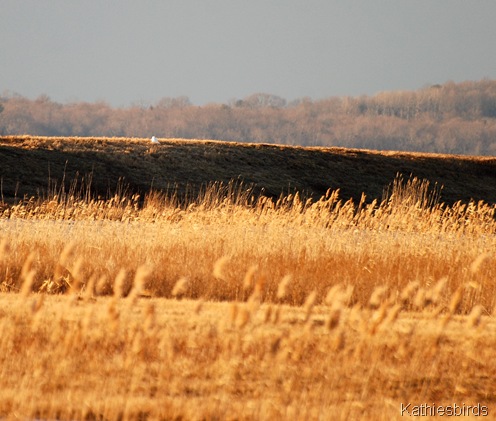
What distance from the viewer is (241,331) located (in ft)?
28.3

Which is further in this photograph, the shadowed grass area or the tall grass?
the shadowed grass area

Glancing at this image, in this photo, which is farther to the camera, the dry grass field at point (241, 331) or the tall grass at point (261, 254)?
the tall grass at point (261, 254)

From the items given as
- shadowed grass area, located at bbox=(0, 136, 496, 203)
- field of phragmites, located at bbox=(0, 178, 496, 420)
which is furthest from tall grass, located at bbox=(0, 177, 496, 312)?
shadowed grass area, located at bbox=(0, 136, 496, 203)

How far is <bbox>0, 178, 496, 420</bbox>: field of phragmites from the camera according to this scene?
657 centimetres

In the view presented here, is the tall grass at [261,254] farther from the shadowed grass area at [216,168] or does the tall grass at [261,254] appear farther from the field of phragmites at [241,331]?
the shadowed grass area at [216,168]

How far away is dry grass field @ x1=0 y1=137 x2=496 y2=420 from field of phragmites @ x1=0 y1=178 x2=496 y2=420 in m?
0.02

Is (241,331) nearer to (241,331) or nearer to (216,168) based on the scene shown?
(241,331)

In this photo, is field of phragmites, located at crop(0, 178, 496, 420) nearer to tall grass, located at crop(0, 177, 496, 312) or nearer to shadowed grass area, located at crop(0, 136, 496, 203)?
tall grass, located at crop(0, 177, 496, 312)

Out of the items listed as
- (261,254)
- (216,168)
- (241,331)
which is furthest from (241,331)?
(216,168)

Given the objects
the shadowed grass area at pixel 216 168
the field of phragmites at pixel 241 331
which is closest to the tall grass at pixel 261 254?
the field of phragmites at pixel 241 331

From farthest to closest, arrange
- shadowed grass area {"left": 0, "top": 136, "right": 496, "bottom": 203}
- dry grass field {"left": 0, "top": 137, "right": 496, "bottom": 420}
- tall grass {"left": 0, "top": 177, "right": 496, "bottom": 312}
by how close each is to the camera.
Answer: shadowed grass area {"left": 0, "top": 136, "right": 496, "bottom": 203}
tall grass {"left": 0, "top": 177, "right": 496, "bottom": 312}
dry grass field {"left": 0, "top": 137, "right": 496, "bottom": 420}

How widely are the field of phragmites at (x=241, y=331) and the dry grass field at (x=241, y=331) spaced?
2cm

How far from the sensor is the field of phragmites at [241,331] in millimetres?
6574

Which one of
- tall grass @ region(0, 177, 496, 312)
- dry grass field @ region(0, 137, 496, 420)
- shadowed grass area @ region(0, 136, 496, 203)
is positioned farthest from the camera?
shadowed grass area @ region(0, 136, 496, 203)
